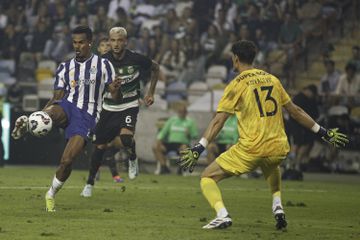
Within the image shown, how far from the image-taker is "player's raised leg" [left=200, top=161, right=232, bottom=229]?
1115cm

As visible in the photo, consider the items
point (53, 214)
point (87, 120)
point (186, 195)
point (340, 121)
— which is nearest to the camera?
point (53, 214)

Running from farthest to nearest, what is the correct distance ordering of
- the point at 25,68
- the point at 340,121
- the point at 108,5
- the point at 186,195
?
1. the point at 108,5
2. the point at 25,68
3. the point at 340,121
4. the point at 186,195

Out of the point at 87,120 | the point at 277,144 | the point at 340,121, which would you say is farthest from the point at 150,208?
the point at 340,121

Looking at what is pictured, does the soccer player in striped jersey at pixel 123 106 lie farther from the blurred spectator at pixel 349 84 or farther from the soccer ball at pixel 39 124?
the blurred spectator at pixel 349 84

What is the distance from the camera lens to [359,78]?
26.7 metres

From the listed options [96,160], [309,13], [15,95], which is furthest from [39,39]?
[96,160]

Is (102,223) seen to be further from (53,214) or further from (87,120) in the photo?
(87,120)

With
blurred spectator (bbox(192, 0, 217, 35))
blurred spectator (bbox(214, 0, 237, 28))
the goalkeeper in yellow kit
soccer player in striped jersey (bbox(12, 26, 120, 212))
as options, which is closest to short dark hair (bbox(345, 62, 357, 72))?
blurred spectator (bbox(214, 0, 237, 28))

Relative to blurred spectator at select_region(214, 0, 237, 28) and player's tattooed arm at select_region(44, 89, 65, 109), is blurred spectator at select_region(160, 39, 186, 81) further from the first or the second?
player's tattooed arm at select_region(44, 89, 65, 109)

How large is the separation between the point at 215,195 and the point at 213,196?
23 millimetres

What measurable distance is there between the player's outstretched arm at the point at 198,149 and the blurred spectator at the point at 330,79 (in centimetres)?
1623

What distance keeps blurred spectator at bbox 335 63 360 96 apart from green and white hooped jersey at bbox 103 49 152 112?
416 inches

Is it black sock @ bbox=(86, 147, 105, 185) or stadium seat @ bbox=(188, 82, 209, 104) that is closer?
black sock @ bbox=(86, 147, 105, 185)

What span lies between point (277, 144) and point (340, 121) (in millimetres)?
15187
